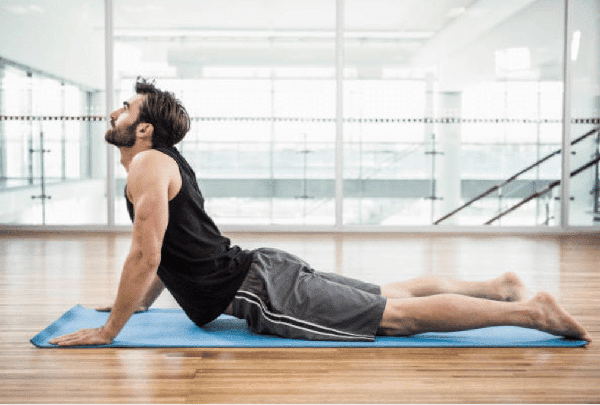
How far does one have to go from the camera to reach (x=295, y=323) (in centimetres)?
183

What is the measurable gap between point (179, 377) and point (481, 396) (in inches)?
→ 29.4

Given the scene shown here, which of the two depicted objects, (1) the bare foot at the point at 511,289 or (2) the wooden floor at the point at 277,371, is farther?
(1) the bare foot at the point at 511,289

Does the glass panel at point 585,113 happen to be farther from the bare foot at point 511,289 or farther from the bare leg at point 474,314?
the bare leg at point 474,314

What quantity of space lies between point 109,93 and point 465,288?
12.2ft

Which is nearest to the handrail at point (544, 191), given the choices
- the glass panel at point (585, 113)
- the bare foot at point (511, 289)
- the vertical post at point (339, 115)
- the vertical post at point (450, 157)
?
the glass panel at point (585, 113)

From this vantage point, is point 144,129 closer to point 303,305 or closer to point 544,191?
point 303,305

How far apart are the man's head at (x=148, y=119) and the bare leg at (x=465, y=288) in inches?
34.0

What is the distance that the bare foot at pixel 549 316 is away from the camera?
1.79 metres

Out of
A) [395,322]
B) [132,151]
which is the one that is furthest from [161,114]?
[395,322]

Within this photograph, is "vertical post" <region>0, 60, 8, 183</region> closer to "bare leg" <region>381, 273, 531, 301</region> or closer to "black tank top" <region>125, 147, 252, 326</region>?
"black tank top" <region>125, 147, 252, 326</region>

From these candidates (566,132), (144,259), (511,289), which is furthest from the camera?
(566,132)

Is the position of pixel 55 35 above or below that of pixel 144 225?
above

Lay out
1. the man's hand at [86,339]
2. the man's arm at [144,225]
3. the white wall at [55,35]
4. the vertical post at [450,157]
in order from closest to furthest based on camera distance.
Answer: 1. the man's arm at [144,225]
2. the man's hand at [86,339]
3. the white wall at [55,35]
4. the vertical post at [450,157]

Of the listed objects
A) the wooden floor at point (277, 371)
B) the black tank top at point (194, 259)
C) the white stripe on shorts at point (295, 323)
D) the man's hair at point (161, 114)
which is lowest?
the wooden floor at point (277, 371)
